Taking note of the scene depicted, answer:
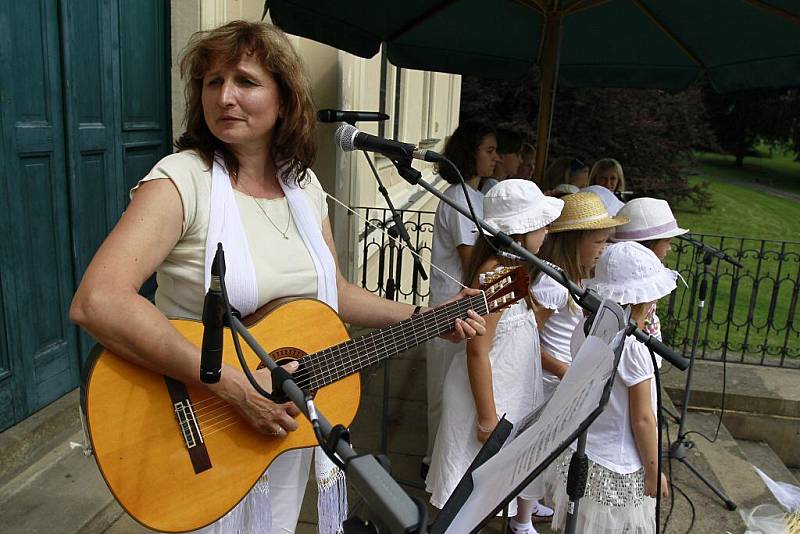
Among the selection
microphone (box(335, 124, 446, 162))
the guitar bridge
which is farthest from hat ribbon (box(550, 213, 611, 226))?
the guitar bridge

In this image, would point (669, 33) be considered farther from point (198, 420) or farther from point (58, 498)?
point (58, 498)

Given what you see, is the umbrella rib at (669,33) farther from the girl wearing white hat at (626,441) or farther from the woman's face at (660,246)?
the girl wearing white hat at (626,441)

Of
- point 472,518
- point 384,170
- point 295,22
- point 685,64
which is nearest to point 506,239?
point 472,518

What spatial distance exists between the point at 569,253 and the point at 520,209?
593 millimetres

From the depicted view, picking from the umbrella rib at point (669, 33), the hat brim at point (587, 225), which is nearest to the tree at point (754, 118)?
the umbrella rib at point (669, 33)

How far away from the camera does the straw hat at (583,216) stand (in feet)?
9.50

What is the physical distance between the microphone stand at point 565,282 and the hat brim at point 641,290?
0.63 m

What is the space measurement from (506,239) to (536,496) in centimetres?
140

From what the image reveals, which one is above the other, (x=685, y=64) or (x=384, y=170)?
(x=685, y=64)

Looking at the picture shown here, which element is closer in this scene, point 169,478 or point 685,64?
point 169,478

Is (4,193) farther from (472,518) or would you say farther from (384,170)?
(384,170)

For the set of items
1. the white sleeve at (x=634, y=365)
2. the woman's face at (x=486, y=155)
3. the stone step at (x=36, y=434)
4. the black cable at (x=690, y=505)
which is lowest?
the black cable at (x=690, y=505)

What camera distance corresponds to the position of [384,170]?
754 centimetres

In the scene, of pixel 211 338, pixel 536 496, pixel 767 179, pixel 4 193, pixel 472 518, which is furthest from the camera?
pixel 767 179
